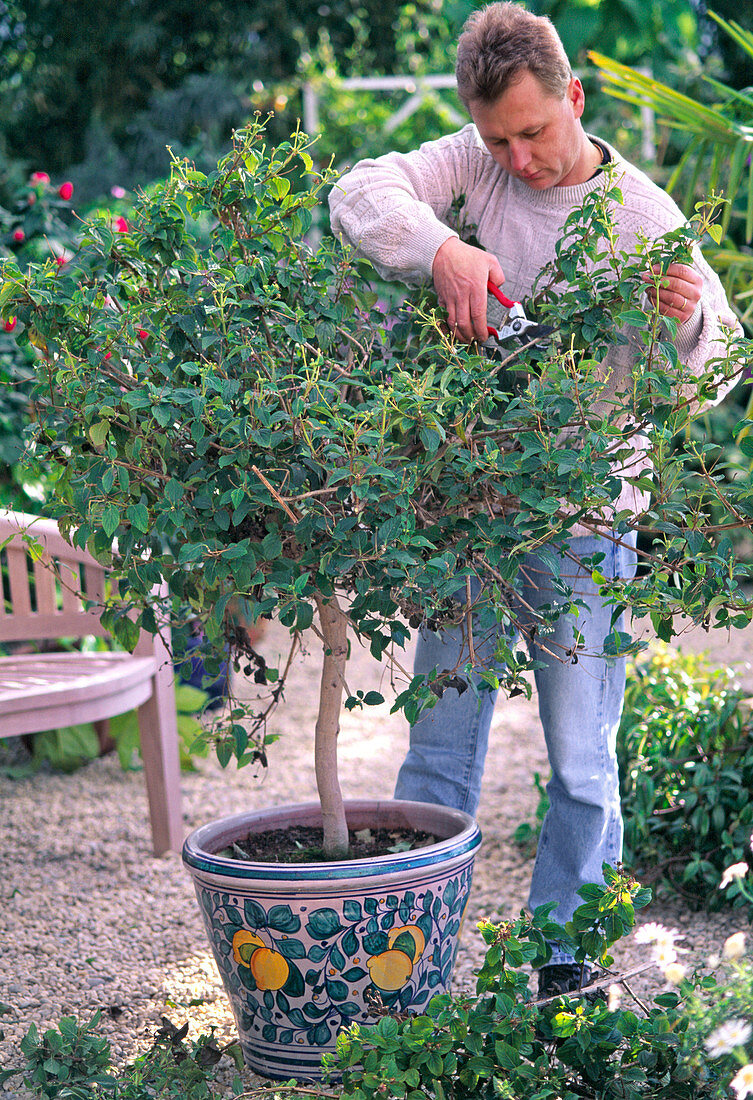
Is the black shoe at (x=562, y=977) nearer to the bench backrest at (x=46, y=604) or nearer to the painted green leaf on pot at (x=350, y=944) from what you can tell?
the painted green leaf on pot at (x=350, y=944)

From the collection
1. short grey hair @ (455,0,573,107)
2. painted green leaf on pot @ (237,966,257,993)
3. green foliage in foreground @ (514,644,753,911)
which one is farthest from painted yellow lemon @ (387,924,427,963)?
short grey hair @ (455,0,573,107)

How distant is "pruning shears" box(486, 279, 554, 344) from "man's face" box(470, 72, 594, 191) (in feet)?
0.76

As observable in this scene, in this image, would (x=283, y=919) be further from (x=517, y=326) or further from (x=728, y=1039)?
(x=517, y=326)

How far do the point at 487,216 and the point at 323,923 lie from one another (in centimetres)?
122

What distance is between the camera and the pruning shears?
1.58 metres

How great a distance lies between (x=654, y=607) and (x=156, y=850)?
1.80 m

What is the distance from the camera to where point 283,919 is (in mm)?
1535

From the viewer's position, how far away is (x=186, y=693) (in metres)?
3.40

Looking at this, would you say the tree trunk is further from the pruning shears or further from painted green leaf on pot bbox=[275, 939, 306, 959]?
the pruning shears

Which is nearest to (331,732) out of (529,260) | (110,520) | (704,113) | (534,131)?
(110,520)

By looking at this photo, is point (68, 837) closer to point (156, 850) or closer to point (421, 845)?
point (156, 850)

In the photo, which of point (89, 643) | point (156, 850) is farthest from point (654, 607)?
point (89, 643)

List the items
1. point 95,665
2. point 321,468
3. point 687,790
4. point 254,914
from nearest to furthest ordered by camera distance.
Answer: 1. point 321,468
2. point 254,914
3. point 687,790
4. point 95,665

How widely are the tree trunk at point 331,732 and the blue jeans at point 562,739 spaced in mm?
180
